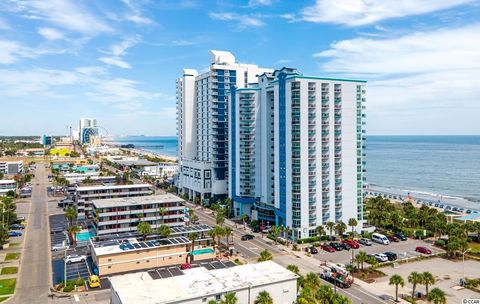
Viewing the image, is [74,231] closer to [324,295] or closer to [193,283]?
[193,283]

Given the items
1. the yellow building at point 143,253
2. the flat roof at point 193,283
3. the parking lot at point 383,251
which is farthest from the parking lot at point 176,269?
the parking lot at point 383,251

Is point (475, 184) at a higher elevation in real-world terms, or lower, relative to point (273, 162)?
lower

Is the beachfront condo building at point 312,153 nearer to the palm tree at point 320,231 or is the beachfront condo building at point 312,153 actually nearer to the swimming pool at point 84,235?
the palm tree at point 320,231

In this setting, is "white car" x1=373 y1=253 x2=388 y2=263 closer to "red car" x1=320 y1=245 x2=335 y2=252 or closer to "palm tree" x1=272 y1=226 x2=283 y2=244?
"red car" x1=320 y1=245 x2=335 y2=252

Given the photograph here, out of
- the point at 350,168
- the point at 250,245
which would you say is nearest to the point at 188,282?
the point at 250,245

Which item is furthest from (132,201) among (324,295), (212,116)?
(324,295)

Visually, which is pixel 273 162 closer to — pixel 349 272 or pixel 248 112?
pixel 248 112

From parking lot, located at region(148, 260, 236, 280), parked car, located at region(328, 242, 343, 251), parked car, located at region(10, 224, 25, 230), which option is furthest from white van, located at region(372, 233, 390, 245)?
parked car, located at region(10, 224, 25, 230)
